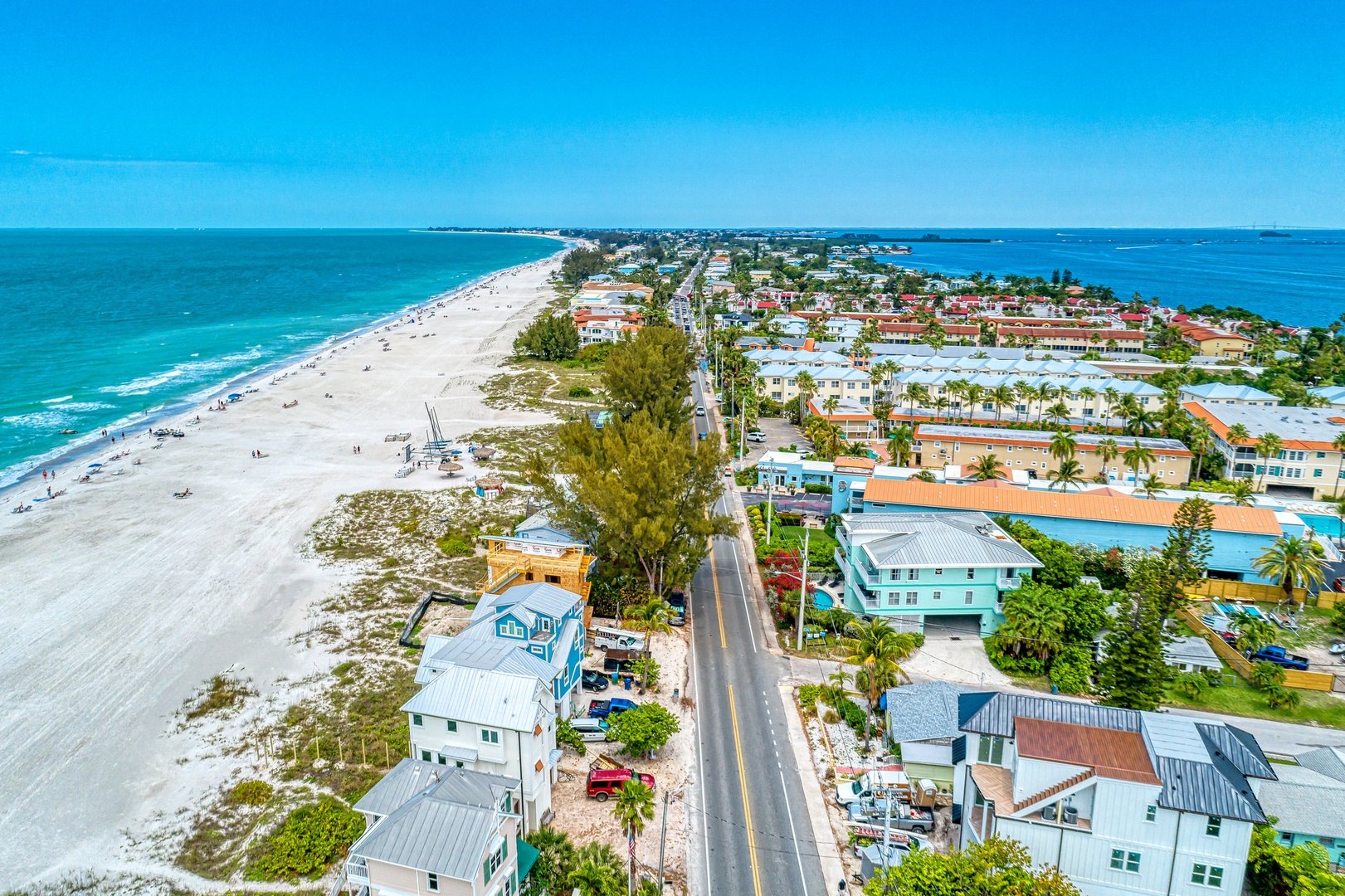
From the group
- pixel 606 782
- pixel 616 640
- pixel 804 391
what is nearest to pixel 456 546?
pixel 616 640

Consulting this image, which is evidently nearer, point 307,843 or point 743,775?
point 307,843

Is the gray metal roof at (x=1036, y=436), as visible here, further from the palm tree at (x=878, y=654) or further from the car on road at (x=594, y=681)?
the car on road at (x=594, y=681)

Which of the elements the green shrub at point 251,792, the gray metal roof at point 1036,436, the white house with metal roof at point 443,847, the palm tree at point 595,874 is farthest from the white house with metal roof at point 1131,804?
the gray metal roof at point 1036,436

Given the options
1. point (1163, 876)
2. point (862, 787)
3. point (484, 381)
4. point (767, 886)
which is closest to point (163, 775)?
point (767, 886)

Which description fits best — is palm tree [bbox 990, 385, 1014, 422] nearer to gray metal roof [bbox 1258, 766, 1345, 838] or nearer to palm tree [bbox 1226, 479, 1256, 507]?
palm tree [bbox 1226, 479, 1256, 507]

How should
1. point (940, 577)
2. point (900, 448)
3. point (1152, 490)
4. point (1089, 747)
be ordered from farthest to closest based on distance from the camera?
1. point (900, 448)
2. point (1152, 490)
3. point (940, 577)
4. point (1089, 747)

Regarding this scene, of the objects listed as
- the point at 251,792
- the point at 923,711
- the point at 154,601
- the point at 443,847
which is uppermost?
the point at 443,847

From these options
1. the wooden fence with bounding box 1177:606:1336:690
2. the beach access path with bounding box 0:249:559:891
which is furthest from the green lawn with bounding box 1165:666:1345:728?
the beach access path with bounding box 0:249:559:891

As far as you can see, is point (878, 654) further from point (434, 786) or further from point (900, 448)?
point (900, 448)

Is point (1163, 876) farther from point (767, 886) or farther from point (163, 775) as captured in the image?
point (163, 775)
